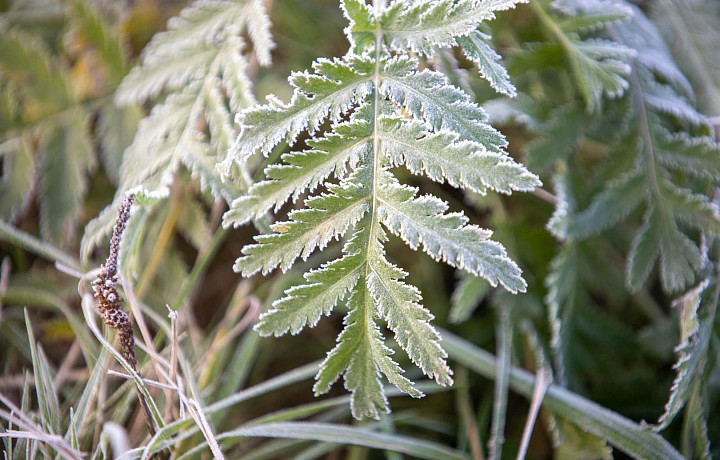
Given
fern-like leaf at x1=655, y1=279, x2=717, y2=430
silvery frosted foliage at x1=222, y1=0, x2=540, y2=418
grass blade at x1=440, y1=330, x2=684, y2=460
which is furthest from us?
grass blade at x1=440, y1=330, x2=684, y2=460

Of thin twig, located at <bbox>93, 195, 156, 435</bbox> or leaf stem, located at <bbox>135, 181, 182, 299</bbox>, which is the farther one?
leaf stem, located at <bbox>135, 181, 182, 299</bbox>

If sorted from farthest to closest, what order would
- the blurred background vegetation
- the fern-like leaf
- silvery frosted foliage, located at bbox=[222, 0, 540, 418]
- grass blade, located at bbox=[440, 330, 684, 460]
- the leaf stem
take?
the leaf stem
the blurred background vegetation
grass blade, located at bbox=[440, 330, 684, 460]
the fern-like leaf
silvery frosted foliage, located at bbox=[222, 0, 540, 418]

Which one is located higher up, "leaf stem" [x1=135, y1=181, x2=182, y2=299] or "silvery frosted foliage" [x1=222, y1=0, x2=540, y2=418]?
"silvery frosted foliage" [x1=222, y1=0, x2=540, y2=418]

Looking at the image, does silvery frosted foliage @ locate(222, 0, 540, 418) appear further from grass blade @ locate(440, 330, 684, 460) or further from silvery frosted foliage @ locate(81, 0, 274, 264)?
grass blade @ locate(440, 330, 684, 460)

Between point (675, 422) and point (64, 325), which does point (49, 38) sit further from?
point (675, 422)

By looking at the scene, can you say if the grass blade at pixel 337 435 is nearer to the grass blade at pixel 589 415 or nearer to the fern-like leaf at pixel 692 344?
the grass blade at pixel 589 415

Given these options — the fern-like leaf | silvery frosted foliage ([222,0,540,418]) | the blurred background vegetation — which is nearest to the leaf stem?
the blurred background vegetation

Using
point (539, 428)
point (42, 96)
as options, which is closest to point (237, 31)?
point (42, 96)

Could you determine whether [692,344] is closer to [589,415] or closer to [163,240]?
[589,415]
